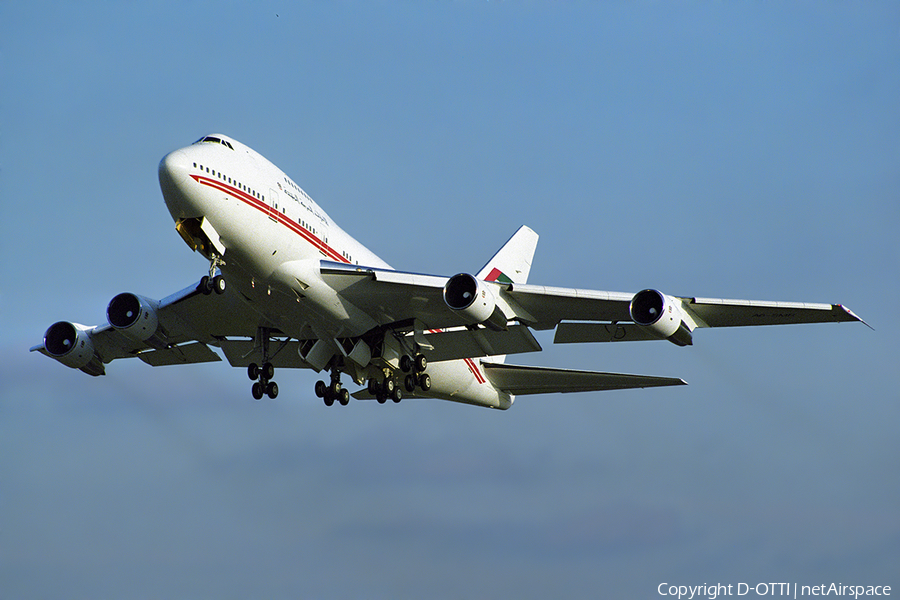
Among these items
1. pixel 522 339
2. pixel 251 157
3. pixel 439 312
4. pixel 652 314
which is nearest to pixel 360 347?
pixel 439 312

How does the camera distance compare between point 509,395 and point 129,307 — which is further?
point 509,395

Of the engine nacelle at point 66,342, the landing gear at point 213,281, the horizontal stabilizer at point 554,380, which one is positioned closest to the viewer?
the landing gear at point 213,281

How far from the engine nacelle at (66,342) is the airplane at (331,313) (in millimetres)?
52

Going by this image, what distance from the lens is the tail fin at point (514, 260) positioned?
41000mm

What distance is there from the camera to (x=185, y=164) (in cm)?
2642

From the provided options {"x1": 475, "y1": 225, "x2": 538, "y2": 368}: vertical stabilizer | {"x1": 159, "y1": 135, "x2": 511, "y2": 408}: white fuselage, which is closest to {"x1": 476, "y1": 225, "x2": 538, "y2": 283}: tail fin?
{"x1": 475, "y1": 225, "x2": 538, "y2": 368}: vertical stabilizer

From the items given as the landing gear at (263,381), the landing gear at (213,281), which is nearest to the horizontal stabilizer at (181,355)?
the landing gear at (263,381)

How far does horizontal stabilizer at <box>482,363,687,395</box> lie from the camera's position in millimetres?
35719

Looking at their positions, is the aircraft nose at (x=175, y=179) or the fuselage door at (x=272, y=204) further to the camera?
the fuselage door at (x=272, y=204)

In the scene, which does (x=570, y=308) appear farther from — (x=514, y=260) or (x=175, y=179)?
(x=175, y=179)

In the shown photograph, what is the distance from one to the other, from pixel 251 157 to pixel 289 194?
1591mm

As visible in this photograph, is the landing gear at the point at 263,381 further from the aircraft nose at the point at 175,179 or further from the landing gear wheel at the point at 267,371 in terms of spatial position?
the aircraft nose at the point at 175,179

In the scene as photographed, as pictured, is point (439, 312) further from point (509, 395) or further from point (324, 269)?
point (509, 395)

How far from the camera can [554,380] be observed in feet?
124
